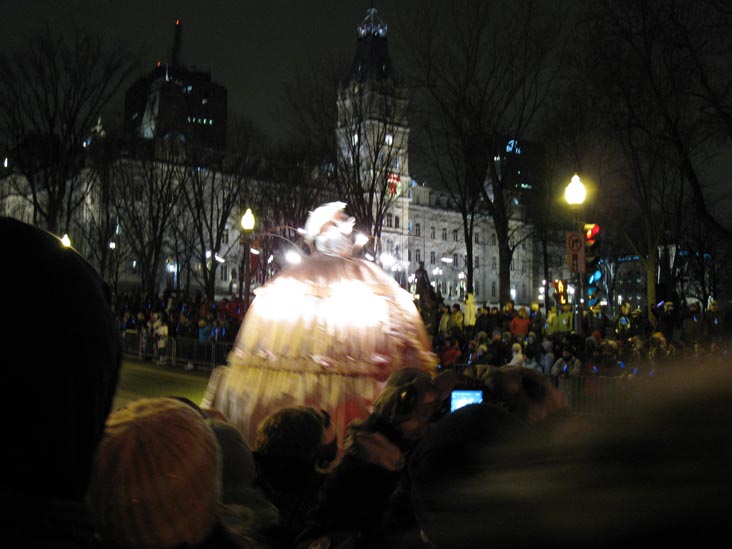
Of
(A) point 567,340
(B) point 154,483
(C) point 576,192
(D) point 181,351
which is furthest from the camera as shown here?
(D) point 181,351

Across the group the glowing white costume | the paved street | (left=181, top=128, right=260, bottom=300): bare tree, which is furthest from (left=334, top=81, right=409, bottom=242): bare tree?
the glowing white costume

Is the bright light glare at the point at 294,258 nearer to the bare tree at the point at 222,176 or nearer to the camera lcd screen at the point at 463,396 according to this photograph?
the camera lcd screen at the point at 463,396

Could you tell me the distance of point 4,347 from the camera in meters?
1.30

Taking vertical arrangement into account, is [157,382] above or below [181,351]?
below

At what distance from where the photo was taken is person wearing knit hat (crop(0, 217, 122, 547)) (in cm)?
127

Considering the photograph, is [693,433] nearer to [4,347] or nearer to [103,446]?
[4,347]

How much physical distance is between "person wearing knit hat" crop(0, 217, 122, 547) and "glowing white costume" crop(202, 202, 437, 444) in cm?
647

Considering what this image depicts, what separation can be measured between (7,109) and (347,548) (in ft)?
87.1

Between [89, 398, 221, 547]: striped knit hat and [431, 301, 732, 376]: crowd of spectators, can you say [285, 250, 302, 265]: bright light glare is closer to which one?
[431, 301, 732, 376]: crowd of spectators

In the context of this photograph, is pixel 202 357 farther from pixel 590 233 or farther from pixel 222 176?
pixel 222 176

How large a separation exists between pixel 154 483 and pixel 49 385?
746 millimetres

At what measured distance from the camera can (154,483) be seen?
1971 mm

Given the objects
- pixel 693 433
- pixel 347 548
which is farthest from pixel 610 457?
pixel 347 548

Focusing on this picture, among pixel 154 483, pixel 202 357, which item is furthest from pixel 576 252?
pixel 202 357
